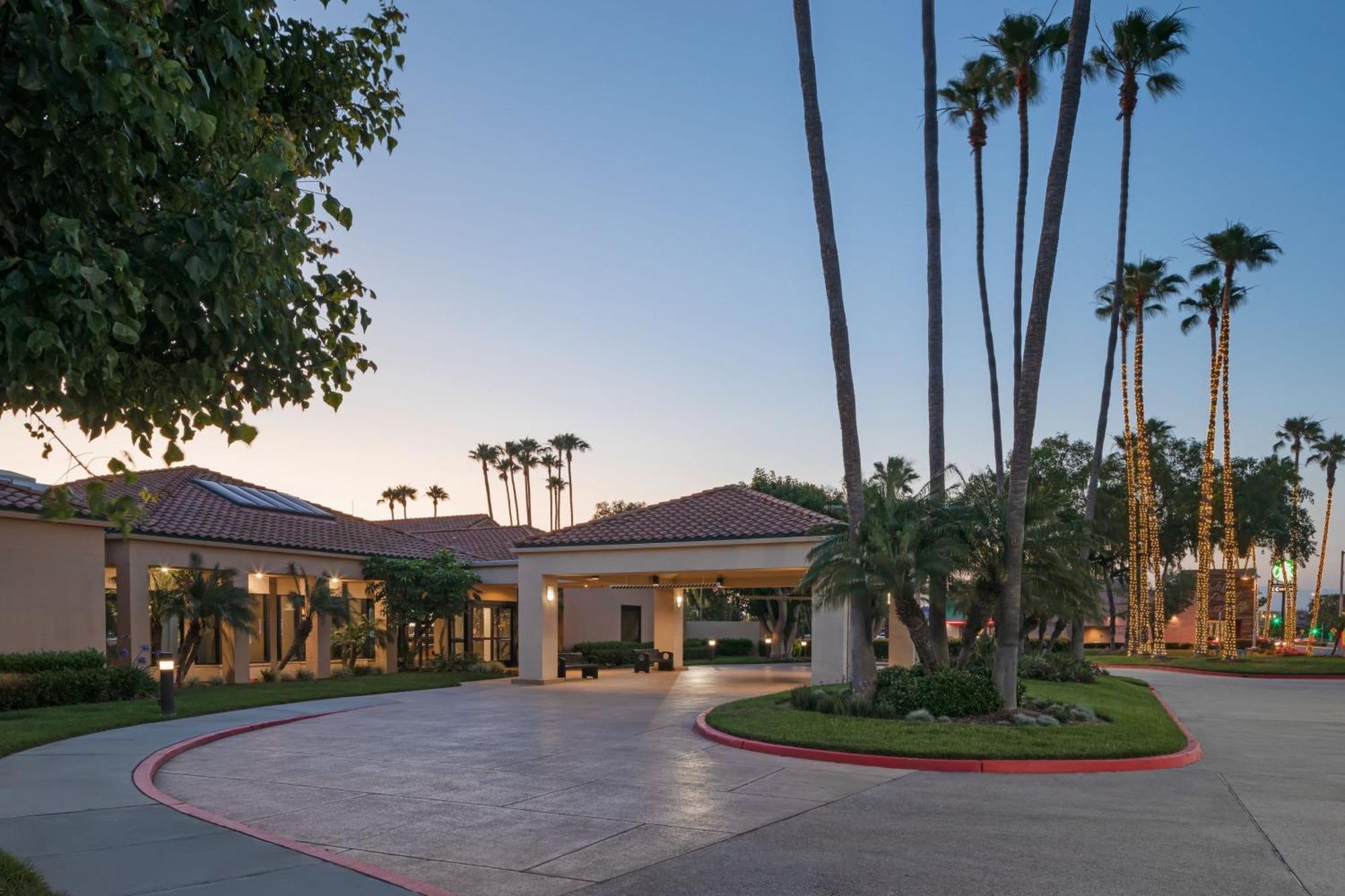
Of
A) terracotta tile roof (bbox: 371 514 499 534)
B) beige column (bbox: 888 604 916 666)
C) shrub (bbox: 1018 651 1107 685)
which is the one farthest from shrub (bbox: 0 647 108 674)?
terracotta tile roof (bbox: 371 514 499 534)

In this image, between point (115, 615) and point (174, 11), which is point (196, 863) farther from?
point (115, 615)

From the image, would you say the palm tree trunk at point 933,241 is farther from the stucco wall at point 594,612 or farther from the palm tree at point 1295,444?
the palm tree at point 1295,444

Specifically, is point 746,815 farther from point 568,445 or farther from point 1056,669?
point 568,445

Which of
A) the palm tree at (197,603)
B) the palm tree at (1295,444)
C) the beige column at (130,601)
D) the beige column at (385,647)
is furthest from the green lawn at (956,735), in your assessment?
the palm tree at (1295,444)

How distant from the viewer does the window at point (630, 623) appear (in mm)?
44562

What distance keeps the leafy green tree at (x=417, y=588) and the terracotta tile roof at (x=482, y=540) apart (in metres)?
3.59

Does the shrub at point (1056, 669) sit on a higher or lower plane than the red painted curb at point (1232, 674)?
higher

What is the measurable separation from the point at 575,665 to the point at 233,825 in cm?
2315

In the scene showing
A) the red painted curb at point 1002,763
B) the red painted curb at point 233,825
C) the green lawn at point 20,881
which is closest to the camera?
the green lawn at point 20,881

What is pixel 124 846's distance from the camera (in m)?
8.81

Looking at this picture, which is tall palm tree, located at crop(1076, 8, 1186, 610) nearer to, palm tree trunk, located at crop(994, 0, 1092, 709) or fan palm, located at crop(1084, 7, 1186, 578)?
fan palm, located at crop(1084, 7, 1186, 578)

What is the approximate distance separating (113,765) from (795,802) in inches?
323

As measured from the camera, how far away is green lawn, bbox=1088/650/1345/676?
40.4m

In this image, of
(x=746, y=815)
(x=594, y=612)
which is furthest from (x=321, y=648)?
(x=746, y=815)
